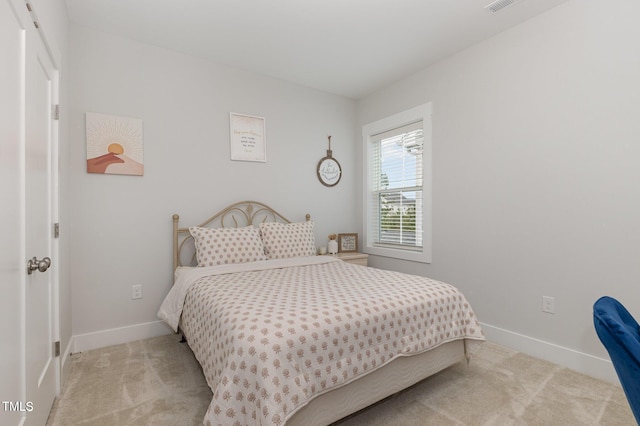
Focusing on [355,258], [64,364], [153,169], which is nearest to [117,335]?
[64,364]

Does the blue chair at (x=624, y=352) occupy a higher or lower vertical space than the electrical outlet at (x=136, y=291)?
higher

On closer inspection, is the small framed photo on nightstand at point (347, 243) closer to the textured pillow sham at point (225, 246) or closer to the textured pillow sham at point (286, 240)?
the textured pillow sham at point (286, 240)

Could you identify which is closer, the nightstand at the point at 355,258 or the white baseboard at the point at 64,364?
the white baseboard at the point at 64,364

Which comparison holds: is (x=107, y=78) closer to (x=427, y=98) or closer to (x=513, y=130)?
(x=427, y=98)

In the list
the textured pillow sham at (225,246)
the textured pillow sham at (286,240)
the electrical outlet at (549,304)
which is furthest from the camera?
the textured pillow sham at (286,240)

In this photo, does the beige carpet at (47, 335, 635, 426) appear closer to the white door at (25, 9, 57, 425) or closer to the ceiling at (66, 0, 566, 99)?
the white door at (25, 9, 57, 425)

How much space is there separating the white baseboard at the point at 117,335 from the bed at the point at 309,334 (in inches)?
16.0

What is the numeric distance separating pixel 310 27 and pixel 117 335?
3.05 metres

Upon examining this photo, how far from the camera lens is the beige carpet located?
5.44ft

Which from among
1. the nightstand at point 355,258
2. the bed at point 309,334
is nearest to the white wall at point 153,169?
the bed at point 309,334

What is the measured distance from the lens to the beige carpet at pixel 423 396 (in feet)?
5.44

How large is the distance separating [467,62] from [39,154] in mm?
3264

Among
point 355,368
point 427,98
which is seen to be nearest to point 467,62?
point 427,98

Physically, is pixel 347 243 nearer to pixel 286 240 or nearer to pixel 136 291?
pixel 286 240
